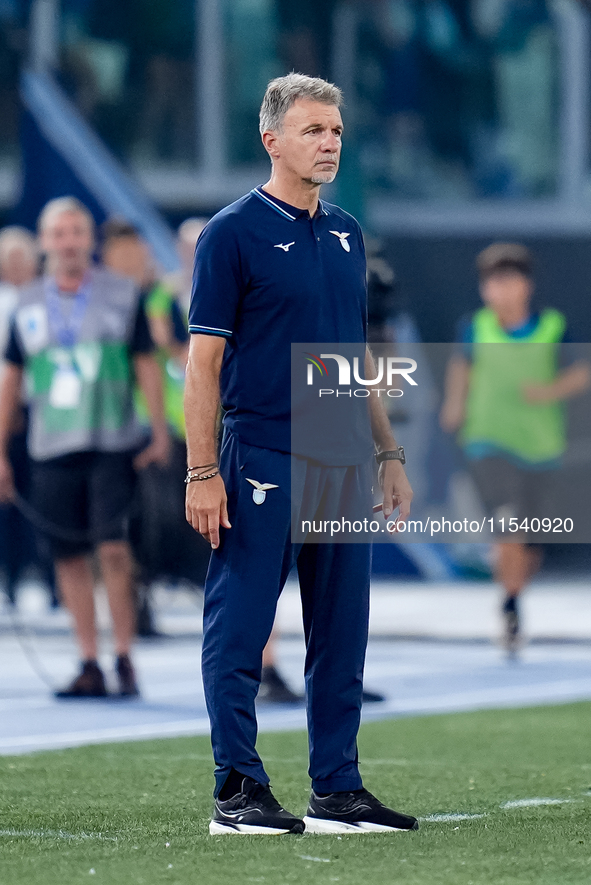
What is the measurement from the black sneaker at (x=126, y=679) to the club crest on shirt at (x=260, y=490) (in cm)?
332

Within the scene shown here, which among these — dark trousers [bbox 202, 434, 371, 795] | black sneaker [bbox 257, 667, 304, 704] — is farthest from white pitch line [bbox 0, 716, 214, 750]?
dark trousers [bbox 202, 434, 371, 795]

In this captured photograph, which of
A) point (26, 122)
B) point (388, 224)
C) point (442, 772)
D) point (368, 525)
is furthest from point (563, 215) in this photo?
point (368, 525)

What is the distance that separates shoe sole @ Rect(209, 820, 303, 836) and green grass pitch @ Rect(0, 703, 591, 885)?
22mm

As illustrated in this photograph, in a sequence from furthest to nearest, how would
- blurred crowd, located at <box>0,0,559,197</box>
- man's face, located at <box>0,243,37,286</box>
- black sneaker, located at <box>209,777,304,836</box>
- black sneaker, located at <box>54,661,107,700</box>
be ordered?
1. blurred crowd, located at <box>0,0,559,197</box>
2. man's face, located at <box>0,243,37,286</box>
3. black sneaker, located at <box>54,661,107,700</box>
4. black sneaker, located at <box>209,777,304,836</box>

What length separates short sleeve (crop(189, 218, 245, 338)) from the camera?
14.6 ft

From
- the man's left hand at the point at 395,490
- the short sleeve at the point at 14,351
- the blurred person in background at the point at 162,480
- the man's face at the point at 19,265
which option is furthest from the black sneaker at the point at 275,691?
the man's face at the point at 19,265

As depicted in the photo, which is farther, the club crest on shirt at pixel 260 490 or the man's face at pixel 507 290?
the man's face at pixel 507 290

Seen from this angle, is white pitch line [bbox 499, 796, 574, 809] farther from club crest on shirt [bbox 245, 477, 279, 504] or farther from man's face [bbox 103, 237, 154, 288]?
man's face [bbox 103, 237, 154, 288]

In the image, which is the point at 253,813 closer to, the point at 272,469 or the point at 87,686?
the point at 272,469

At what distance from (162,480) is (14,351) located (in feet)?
6.63

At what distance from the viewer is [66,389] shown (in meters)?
7.66

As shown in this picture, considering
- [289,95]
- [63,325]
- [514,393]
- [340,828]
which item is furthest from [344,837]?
[514,393]

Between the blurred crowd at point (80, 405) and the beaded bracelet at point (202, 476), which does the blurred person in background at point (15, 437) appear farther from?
the beaded bracelet at point (202, 476)

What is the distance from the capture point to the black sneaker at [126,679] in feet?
25.0
